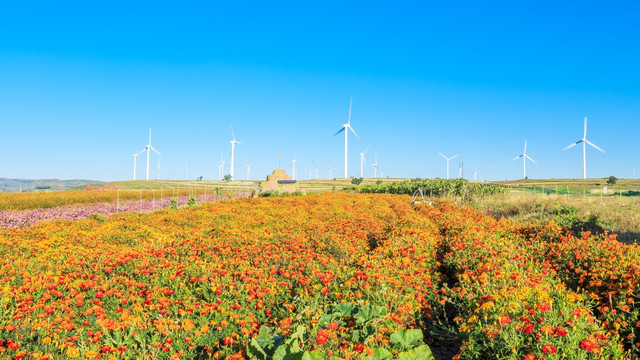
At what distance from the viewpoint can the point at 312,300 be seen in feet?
20.3

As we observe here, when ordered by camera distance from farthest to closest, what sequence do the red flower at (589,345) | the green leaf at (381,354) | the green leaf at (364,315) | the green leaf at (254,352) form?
1. the green leaf at (364,315)
2. the green leaf at (254,352)
3. the green leaf at (381,354)
4. the red flower at (589,345)

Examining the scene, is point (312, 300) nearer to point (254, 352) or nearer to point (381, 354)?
point (254, 352)

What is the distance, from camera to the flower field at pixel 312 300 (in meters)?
4.71

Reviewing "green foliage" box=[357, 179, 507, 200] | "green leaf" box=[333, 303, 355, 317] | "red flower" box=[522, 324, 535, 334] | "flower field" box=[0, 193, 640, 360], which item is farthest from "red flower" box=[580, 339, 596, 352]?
"green foliage" box=[357, 179, 507, 200]

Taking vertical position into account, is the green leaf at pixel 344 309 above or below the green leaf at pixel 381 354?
above

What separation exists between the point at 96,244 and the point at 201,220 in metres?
4.55

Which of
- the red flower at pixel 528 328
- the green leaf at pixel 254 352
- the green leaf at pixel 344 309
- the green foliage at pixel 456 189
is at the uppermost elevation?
the green foliage at pixel 456 189

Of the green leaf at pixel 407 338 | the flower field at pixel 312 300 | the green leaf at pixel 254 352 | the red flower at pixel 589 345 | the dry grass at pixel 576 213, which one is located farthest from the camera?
the dry grass at pixel 576 213

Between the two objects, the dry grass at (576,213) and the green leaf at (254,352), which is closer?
the green leaf at (254,352)

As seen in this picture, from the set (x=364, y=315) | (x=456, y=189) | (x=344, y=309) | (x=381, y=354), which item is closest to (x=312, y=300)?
(x=344, y=309)

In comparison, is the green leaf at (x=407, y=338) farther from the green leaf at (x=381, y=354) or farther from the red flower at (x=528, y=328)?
the red flower at (x=528, y=328)

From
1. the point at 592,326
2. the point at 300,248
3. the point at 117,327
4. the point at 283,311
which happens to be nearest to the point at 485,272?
the point at 592,326

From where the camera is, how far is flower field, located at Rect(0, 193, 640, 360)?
4.71 meters

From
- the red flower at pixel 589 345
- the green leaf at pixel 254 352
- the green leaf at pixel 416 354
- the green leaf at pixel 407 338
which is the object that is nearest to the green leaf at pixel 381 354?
the green leaf at pixel 416 354
